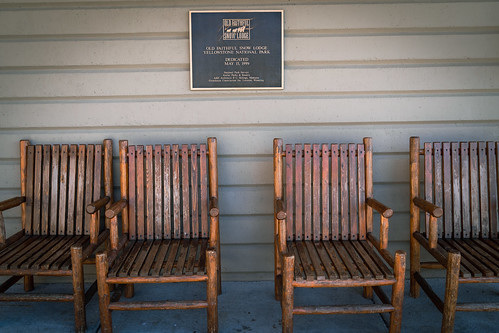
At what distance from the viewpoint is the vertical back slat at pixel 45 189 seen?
2.84m

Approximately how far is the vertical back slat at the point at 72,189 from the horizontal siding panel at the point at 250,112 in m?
0.25

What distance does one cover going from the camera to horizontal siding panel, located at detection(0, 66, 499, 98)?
9.64ft

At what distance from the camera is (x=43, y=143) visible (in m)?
3.00

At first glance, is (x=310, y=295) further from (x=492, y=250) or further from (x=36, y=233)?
(x=36, y=233)

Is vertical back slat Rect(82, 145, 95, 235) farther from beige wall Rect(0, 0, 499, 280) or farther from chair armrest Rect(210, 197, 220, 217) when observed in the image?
chair armrest Rect(210, 197, 220, 217)

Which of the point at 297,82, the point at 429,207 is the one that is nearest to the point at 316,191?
the point at 429,207

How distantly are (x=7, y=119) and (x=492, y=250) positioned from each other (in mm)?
3509

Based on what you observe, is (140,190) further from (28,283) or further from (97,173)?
(28,283)

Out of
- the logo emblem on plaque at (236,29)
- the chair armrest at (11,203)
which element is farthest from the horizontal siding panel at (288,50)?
the chair armrest at (11,203)

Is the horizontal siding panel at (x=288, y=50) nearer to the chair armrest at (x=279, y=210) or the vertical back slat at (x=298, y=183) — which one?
the vertical back slat at (x=298, y=183)

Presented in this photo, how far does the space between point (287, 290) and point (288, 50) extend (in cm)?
Answer: 171

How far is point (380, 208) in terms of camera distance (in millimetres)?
2467

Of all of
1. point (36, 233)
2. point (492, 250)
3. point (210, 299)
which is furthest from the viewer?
point (36, 233)

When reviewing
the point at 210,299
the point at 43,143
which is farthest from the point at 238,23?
the point at 210,299
